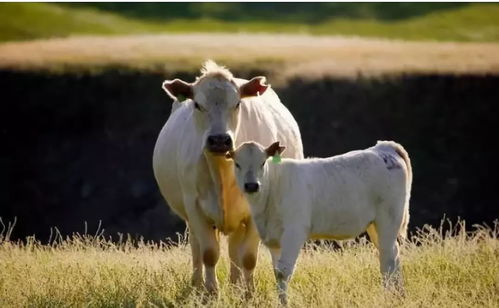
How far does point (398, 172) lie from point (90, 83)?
25413 mm

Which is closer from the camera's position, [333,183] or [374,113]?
[333,183]

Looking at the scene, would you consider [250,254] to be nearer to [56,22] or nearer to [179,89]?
[179,89]

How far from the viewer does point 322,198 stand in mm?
10289

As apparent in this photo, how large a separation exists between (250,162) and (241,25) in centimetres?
4460

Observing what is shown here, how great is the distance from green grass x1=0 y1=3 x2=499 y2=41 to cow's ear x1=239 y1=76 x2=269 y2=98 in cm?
3257

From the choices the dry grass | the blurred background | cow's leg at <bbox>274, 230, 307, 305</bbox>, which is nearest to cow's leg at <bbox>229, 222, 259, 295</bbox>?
cow's leg at <bbox>274, 230, 307, 305</bbox>

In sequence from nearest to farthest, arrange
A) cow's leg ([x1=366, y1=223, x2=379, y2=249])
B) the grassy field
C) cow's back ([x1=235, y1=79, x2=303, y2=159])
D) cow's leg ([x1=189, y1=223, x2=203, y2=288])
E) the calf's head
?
the calf's head, the grassy field, cow's leg ([x1=366, y1=223, x2=379, y2=249]), cow's back ([x1=235, y1=79, x2=303, y2=159]), cow's leg ([x1=189, y1=223, x2=203, y2=288])

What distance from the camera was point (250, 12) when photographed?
5759cm

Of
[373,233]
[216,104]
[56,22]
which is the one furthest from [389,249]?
[56,22]

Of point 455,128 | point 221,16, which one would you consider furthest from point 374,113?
point 221,16

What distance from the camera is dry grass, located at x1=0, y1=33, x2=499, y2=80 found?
35216mm

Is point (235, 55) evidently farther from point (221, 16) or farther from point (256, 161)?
point (256, 161)

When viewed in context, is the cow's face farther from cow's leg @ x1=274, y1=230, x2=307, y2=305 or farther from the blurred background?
the blurred background

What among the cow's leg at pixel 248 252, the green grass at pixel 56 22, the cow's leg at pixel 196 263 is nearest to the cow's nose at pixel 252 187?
the cow's leg at pixel 248 252
